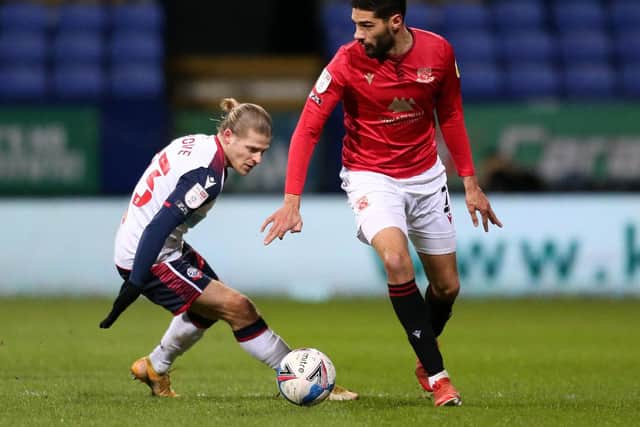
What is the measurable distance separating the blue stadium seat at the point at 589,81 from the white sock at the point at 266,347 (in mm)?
11953

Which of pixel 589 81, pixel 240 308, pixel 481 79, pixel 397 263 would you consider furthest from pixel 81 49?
pixel 397 263

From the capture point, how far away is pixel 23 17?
61.4 ft

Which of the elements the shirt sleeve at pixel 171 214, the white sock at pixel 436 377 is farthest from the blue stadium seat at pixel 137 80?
the white sock at pixel 436 377

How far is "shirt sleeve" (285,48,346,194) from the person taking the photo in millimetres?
6594

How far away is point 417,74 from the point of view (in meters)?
6.83

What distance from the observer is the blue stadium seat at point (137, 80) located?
55.9 ft

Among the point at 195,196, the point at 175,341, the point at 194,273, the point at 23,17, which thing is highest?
the point at 195,196

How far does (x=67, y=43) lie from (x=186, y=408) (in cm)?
1281

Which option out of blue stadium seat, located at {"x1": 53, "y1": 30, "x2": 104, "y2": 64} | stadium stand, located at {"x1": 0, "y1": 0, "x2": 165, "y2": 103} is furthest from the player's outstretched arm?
blue stadium seat, located at {"x1": 53, "y1": 30, "x2": 104, "y2": 64}

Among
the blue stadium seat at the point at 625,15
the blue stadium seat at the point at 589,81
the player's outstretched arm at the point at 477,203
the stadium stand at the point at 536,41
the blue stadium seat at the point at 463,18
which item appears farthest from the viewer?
the blue stadium seat at the point at 625,15

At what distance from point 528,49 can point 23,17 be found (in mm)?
7542

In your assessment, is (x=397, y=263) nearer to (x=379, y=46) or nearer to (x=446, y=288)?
(x=446, y=288)

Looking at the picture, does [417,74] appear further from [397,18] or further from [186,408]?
[186,408]

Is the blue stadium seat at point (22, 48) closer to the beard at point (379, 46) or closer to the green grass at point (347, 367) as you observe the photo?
the green grass at point (347, 367)
